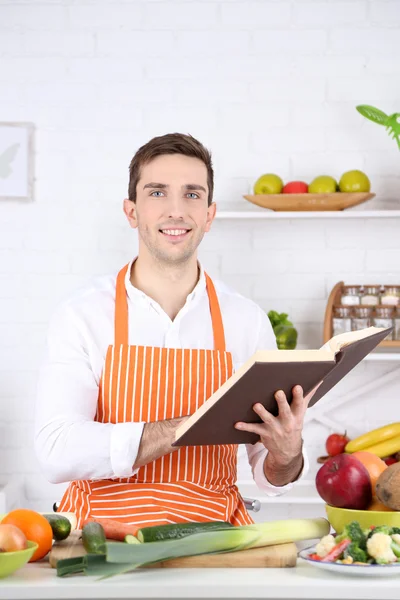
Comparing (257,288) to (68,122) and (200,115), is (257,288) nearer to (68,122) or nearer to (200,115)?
(200,115)

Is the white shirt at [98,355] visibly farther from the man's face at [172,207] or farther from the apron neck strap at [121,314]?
the man's face at [172,207]

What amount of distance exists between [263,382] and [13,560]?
1.73ft

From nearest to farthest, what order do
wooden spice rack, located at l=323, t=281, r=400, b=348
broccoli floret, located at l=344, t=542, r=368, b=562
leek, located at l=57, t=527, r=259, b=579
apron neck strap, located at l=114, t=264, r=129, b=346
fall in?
leek, located at l=57, t=527, r=259, b=579
broccoli floret, located at l=344, t=542, r=368, b=562
apron neck strap, located at l=114, t=264, r=129, b=346
wooden spice rack, located at l=323, t=281, r=400, b=348

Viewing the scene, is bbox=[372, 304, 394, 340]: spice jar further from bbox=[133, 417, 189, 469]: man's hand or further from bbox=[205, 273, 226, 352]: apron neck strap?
bbox=[133, 417, 189, 469]: man's hand

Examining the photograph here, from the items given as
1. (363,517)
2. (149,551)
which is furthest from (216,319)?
(149,551)

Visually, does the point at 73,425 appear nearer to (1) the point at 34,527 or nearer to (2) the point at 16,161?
(1) the point at 34,527

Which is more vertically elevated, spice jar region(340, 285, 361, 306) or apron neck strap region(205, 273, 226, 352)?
spice jar region(340, 285, 361, 306)

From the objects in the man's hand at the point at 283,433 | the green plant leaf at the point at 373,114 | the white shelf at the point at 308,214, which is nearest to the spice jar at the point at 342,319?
→ the white shelf at the point at 308,214

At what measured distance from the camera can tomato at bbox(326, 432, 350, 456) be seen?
363cm

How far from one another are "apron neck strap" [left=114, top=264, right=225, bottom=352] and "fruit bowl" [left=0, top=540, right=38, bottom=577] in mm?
975

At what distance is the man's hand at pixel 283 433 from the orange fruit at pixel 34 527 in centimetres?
44

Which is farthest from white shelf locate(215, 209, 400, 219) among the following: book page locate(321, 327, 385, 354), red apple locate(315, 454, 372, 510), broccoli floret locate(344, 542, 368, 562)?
broccoli floret locate(344, 542, 368, 562)

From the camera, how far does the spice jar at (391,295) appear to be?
349 centimetres

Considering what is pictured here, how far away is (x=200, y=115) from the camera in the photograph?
380 cm
